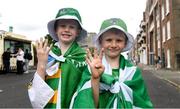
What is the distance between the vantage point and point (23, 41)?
2811 cm

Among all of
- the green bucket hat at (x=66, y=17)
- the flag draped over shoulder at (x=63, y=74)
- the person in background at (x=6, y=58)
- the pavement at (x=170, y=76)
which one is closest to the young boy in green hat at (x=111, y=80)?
the flag draped over shoulder at (x=63, y=74)

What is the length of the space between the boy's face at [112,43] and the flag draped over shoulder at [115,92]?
160mm

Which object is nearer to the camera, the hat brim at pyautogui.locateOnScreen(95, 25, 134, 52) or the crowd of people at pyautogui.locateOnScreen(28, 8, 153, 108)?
the crowd of people at pyautogui.locateOnScreen(28, 8, 153, 108)

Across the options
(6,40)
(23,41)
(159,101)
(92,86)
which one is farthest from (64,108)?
(23,41)

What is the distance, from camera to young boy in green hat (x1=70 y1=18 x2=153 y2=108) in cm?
281

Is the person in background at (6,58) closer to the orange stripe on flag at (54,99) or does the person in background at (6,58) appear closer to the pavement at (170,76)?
the pavement at (170,76)

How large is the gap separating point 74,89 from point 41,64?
0.34 m

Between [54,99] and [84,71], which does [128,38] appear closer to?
[84,71]

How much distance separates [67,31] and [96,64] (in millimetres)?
622

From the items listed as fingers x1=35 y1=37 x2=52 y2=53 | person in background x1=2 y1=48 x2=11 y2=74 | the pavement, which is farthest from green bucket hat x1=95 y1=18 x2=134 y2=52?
person in background x1=2 y1=48 x2=11 y2=74

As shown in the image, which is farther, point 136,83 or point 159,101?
point 159,101

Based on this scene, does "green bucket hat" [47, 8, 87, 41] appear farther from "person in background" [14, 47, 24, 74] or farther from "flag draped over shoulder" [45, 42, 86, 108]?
"person in background" [14, 47, 24, 74]

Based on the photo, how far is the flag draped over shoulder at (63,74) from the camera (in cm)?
307

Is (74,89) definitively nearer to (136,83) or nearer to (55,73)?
(55,73)
